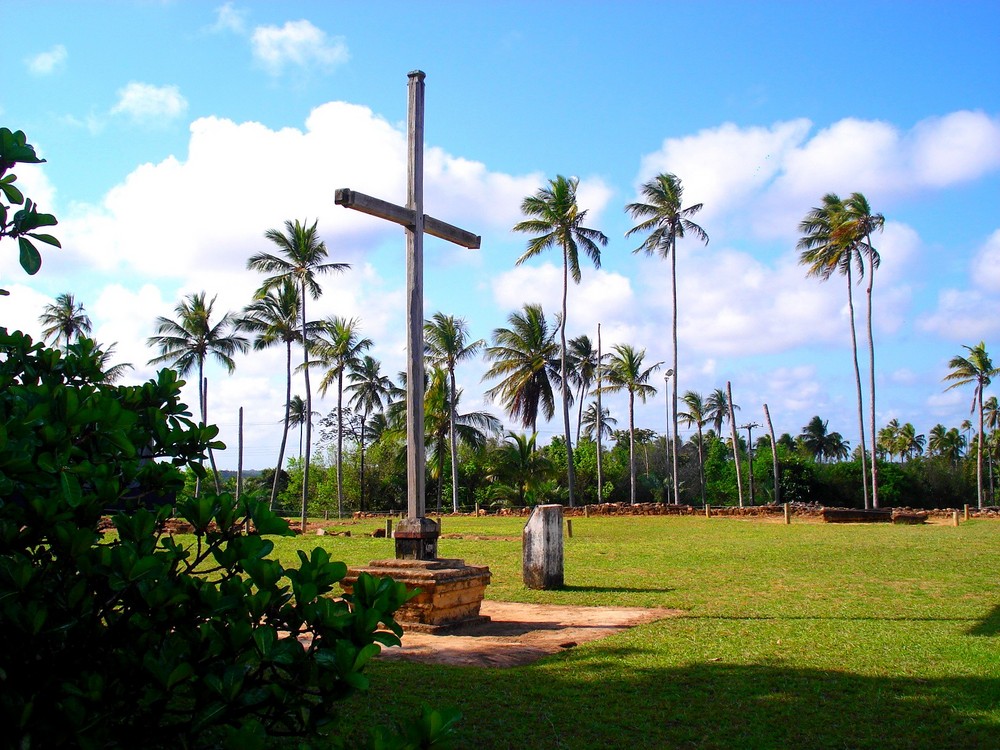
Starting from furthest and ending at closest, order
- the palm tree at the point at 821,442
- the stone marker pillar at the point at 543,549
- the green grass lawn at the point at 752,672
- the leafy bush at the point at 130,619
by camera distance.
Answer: the palm tree at the point at 821,442, the stone marker pillar at the point at 543,549, the green grass lawn at the point at 752,672, the leafy bush at the point at 130,619

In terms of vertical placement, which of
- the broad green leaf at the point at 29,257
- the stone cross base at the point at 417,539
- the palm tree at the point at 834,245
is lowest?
the stone cross base at the point at 417,539

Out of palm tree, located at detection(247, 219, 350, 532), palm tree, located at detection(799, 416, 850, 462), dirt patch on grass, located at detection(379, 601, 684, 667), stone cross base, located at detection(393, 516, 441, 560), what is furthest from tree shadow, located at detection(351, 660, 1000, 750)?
palm tree, located at detection(799, 416, 850, 462)

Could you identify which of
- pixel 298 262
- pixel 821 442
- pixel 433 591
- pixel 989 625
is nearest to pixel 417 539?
pixel 433 591

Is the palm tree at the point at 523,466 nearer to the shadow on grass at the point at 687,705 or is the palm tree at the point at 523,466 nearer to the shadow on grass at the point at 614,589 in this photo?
the shadow on grass at the point at 614,589

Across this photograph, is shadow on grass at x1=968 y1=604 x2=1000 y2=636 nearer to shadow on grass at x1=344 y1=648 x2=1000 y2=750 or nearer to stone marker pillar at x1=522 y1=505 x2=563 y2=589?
shadow on grass at x1=344 y1=648 x2=1000 y2=750

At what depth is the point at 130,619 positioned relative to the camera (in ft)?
7.29

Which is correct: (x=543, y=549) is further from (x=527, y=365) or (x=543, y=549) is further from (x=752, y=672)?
(x=527, y=365)

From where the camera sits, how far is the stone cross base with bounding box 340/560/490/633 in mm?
8031

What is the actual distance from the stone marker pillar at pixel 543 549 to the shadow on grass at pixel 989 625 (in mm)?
Answer: 5049

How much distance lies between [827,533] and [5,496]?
2341cm

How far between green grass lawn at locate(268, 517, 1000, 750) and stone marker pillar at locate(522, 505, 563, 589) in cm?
37

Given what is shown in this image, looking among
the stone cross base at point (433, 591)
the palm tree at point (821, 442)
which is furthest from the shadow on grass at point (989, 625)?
the palm tree at point (821, 442)

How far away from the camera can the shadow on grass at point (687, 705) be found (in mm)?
4734

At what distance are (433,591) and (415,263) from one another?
3202 mm
